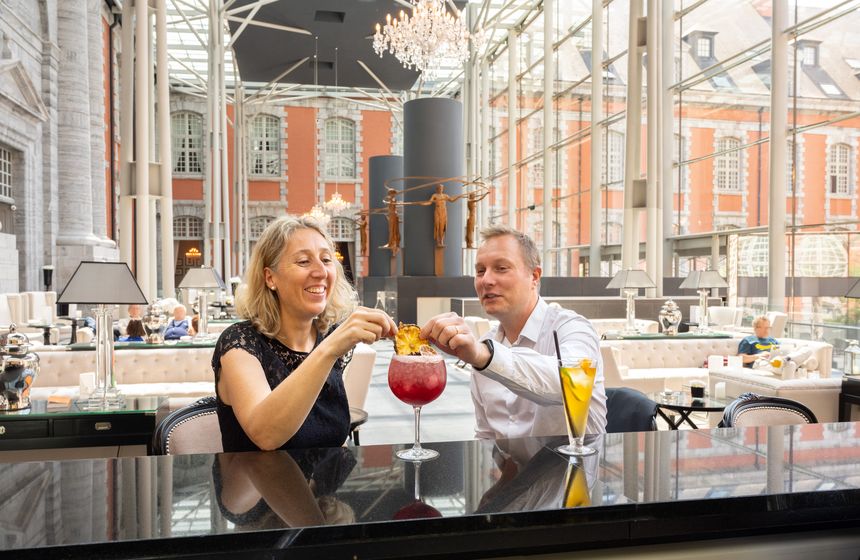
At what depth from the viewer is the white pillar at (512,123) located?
63.2 ft

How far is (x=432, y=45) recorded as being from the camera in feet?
37.5

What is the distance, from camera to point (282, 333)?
1.76 metres

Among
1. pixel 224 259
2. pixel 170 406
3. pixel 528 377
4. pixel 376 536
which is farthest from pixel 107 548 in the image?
pixel 224 259

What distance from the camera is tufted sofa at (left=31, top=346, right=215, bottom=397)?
5258 millimetres

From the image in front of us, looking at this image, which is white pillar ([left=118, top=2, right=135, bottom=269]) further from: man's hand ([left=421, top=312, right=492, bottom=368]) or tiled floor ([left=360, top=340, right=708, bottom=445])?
man's hand ([left=421, top=312, right=492, bottom=368])

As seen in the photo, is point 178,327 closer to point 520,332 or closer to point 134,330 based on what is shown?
point 134,330

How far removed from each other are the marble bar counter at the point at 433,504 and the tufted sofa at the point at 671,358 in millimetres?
5044

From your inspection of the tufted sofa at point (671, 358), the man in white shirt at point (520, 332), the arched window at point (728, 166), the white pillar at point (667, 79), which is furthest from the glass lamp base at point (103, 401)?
the white pillar at point (667, 79)

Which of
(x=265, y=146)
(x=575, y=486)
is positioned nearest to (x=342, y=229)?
(x=265, y=146)

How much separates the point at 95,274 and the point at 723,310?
10031 mm

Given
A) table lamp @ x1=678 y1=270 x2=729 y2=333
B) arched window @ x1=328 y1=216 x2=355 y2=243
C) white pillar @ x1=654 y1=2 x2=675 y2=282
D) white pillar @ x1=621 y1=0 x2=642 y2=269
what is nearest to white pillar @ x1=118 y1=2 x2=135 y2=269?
white pillar @ x1=621 y1=0 x2=642 y2=269

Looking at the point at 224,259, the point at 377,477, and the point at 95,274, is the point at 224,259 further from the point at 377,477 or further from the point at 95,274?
the point at 377,477

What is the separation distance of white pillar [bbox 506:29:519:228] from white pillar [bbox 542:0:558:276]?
163 centimetres

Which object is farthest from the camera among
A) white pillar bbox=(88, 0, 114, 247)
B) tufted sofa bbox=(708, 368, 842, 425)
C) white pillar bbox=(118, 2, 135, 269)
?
white pillar bbox=(88, 0, 114, 247)
